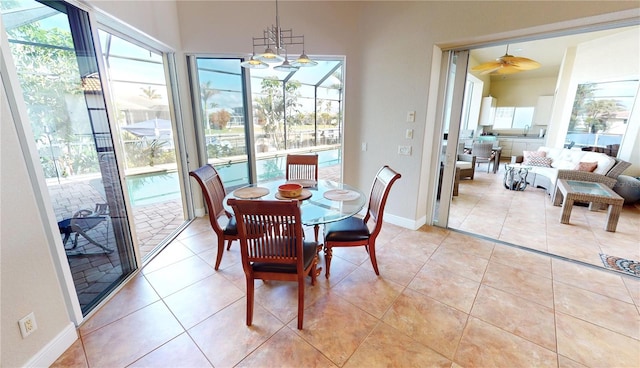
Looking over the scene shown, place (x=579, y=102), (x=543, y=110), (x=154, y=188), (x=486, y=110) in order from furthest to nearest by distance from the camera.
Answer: (x=486, y=110)
(x=543, y=110)
(x=579, y=102)
(x=154, y=188)

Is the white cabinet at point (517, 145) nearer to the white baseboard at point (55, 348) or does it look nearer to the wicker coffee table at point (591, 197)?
the wicker coffee table at point (591, 197)

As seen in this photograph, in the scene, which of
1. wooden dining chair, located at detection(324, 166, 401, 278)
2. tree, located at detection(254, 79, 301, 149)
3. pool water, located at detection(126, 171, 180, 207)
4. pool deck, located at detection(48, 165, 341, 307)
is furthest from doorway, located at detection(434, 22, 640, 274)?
pool water, located at detection(126, 171, 180, 207)

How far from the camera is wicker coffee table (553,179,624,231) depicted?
320 cm

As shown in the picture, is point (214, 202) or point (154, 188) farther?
point (154, 188)

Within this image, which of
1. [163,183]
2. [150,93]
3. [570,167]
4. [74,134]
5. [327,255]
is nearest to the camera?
[74,134]

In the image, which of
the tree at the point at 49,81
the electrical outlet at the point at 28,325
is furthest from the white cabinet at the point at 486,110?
the electrical outlet at the point at 28,325

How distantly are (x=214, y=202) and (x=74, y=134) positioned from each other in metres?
1.10

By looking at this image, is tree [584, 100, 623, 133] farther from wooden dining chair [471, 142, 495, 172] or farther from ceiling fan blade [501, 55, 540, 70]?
ceiling fan blade [501, 55, 540, 70]

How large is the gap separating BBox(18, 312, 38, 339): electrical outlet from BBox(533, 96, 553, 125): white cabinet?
1110cm

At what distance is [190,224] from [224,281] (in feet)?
5.10

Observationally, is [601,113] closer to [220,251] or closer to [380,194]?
[380,194]

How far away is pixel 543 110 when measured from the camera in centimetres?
796

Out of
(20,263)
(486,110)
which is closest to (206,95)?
(20,263)

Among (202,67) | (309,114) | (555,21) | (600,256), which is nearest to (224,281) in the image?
(202,67)
